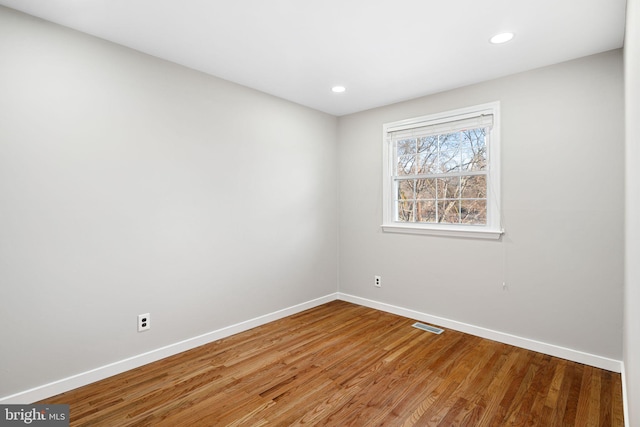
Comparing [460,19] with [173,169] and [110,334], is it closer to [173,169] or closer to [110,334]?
[173,169]

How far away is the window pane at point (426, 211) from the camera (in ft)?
11.8

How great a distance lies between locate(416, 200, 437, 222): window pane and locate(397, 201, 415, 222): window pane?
88 millimetres

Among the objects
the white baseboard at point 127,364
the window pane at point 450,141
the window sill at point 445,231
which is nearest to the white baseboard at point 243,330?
the white baseboard at point 127,364

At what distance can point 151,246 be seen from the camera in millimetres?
2639

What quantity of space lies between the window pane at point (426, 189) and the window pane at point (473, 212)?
1.17 ft

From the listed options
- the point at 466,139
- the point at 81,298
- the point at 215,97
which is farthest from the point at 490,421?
the point at 215,97

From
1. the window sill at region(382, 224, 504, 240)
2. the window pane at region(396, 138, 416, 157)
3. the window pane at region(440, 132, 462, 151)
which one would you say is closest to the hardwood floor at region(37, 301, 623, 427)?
the window sill at region(382, 224, 504, 240)

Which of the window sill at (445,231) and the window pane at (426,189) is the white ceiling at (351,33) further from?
the window sill at (445,231)

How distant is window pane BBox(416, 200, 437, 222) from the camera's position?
11.8 feet

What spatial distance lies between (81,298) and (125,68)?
1.74 m

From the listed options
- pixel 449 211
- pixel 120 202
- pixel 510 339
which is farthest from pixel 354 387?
pixel 120 202

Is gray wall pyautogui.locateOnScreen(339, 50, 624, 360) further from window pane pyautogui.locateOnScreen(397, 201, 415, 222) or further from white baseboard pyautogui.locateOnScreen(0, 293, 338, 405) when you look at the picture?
white baseboard pyautogui.locateOnScreen(0, 293, 338, 405)

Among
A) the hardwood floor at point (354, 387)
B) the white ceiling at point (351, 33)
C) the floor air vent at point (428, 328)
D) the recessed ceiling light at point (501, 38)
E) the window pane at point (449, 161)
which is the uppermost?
the white ceiling at point (351, 33)

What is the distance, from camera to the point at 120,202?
2459mm
